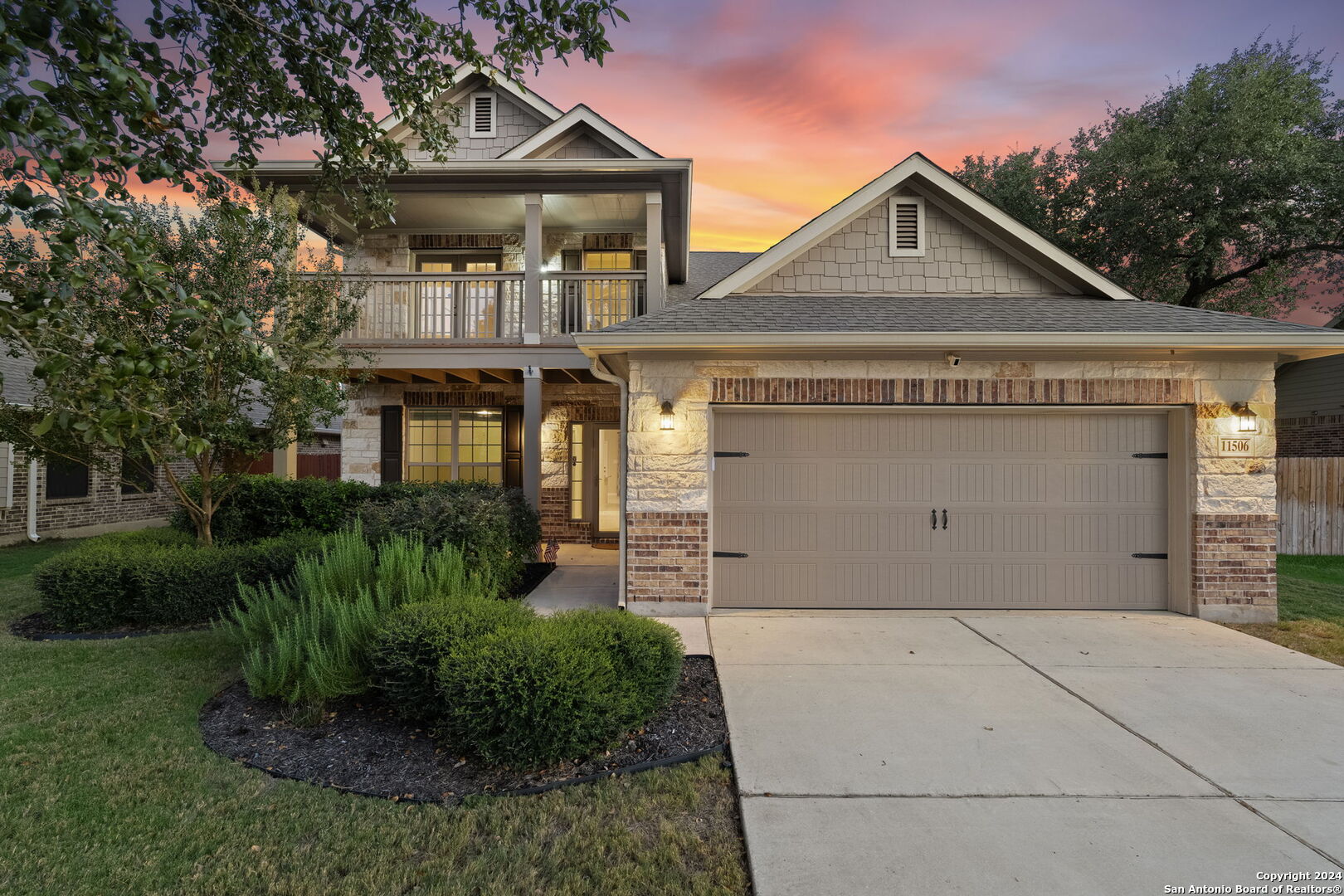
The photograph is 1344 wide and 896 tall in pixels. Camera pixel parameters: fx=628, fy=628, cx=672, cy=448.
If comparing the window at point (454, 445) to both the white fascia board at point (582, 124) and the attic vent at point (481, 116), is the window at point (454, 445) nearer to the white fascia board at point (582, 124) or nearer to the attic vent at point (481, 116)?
the white fascia board at point (582, 124)

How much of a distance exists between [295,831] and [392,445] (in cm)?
882

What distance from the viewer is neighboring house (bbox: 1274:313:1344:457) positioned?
1418 centimetres

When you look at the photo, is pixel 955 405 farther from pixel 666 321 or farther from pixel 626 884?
pixel 626 884

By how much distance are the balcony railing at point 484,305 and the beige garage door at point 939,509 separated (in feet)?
11.8

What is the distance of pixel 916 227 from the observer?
24.8 feet

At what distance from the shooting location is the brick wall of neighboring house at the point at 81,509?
1095 centimetres

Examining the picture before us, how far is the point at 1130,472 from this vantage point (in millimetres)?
6488

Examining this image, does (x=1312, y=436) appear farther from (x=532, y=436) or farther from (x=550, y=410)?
(x=532, y=436)

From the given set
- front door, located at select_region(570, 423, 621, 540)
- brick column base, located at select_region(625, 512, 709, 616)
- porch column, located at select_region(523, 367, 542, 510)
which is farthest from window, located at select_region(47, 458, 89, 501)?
brick column base, located at select_region(625, 512, 709, 616)

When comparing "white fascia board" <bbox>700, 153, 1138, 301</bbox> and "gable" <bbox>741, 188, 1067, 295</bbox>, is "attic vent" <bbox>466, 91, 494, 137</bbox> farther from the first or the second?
"gable" <bbox>741, 188, 1067, 295</bbox>

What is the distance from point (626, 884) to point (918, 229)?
7.38 meters

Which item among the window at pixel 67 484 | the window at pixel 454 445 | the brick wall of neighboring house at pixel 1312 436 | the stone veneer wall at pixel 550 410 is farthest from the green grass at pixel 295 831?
the brick wall of neighboring house at pixel 1312 436

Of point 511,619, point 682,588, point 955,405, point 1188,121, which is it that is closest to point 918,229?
point 955,405

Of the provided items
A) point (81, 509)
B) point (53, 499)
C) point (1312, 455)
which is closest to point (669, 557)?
point (53, 499)
